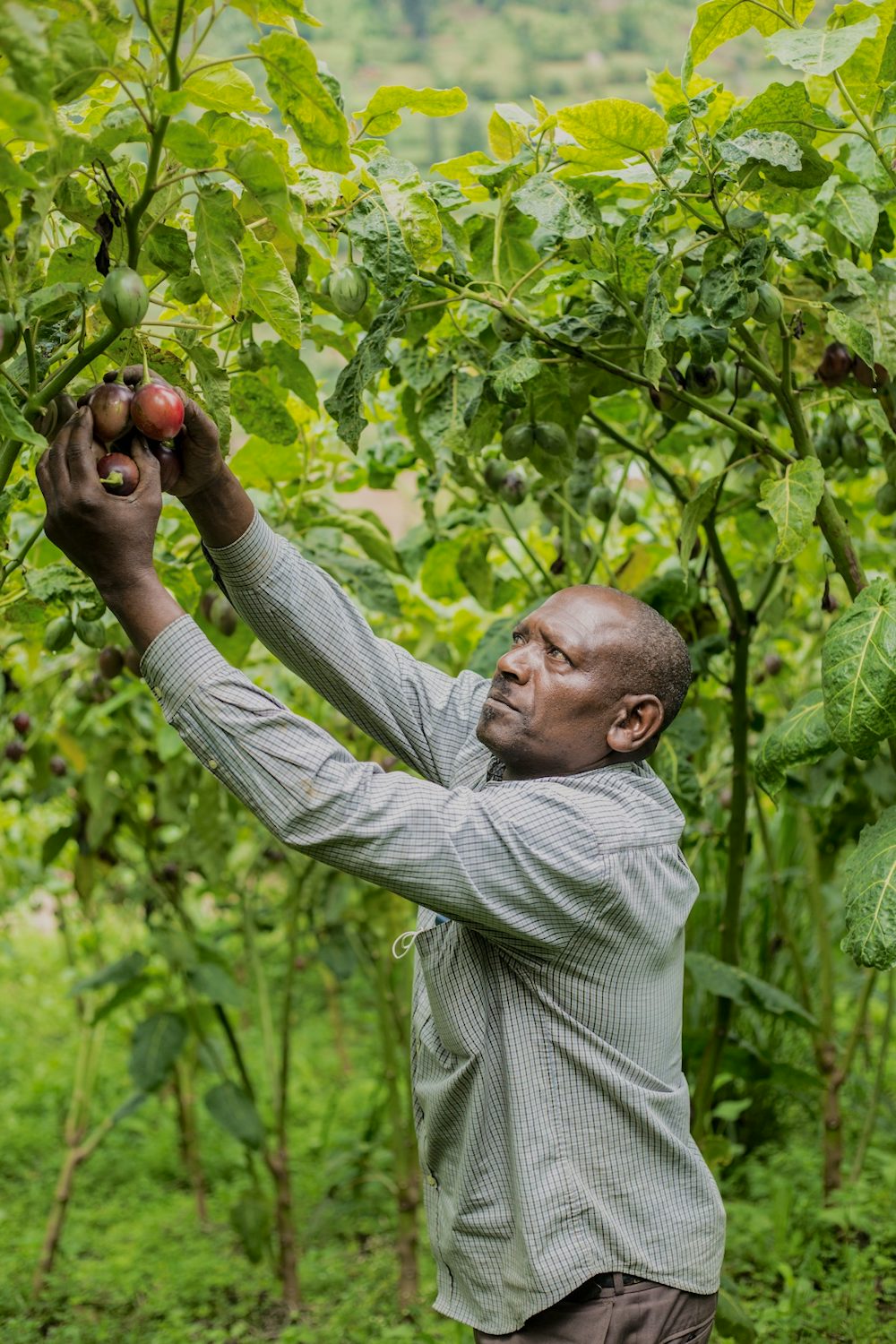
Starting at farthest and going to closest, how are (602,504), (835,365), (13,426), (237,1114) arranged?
(237,1114) → (602,504) → (835,365) → (13,426)

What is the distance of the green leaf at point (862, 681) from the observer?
5.32 ft

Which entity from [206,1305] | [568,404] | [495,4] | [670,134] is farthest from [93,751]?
[495,4]

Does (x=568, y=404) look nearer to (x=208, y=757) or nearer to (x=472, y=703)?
(x=472, y=703)

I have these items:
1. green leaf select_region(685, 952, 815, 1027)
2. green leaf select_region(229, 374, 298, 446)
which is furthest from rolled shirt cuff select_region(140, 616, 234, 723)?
green leaf select_region(685, 952, 815, 1027)

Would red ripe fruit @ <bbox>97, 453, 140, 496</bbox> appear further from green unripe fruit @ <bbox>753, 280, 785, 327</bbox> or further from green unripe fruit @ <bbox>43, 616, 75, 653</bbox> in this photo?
green unripe fruit @ <bbox>753, 280, 785, 327</bbox>

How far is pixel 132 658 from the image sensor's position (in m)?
2.41

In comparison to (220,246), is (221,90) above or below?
above

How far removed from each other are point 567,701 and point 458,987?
367 millimetres

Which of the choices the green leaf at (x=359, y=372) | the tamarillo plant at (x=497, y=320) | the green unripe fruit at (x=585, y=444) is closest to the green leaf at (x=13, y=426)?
the tamarillo plant at (x=497, y=320)

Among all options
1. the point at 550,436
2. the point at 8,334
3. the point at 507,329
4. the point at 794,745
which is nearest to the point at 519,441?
the point at 550,436

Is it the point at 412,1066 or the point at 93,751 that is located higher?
the point at 93,751

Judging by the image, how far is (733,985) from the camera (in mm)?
2471

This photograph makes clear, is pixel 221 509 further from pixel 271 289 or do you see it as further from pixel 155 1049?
pixel 155 1049

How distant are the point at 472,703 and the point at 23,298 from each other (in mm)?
825
